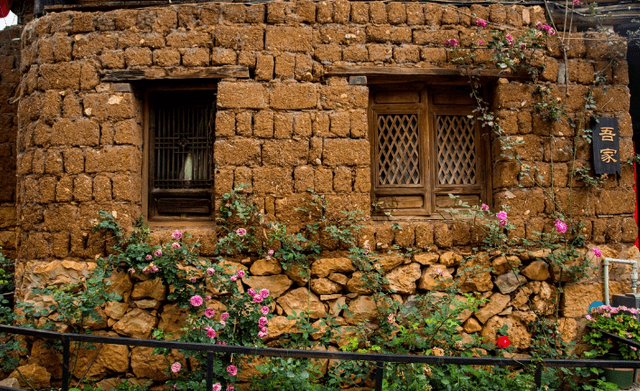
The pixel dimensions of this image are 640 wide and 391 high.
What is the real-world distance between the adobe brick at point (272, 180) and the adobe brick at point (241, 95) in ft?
2.09

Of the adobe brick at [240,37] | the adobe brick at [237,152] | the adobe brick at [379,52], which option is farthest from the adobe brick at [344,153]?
the adobe brick at [240,37]

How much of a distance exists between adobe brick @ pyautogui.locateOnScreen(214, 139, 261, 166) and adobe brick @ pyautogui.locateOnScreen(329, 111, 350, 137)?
75 cm

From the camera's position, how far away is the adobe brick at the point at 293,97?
3879 millimetres

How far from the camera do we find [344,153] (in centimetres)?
387

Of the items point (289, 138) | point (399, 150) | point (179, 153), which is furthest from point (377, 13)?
point (179, 153)

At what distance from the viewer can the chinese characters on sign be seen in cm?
395

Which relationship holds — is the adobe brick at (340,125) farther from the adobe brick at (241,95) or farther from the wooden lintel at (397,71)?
the adobe brick at (241,95)

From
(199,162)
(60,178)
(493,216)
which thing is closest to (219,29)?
(199,162)

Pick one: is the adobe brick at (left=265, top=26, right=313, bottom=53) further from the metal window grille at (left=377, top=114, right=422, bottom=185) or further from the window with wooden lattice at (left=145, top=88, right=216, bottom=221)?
the metal window grille at (left=377, top=114, right=422, bottom=185)

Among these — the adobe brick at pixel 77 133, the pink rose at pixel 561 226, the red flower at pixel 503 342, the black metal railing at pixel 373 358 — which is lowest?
the red flower at pixel 503 342

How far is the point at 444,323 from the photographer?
11.4 ft

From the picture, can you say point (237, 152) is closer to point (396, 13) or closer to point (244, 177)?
point (244, 177)

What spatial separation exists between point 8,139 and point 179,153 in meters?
2.38

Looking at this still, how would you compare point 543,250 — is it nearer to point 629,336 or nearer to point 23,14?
point 629,336
